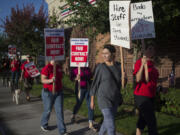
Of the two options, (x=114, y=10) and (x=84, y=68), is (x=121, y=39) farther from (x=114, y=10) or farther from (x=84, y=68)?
(x=84, y=68)

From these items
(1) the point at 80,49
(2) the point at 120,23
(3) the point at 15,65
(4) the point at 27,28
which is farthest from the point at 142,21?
(4) the point at 27,28

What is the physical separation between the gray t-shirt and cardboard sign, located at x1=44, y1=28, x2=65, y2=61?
1.83 m

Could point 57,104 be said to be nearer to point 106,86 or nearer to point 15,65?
point 106,86

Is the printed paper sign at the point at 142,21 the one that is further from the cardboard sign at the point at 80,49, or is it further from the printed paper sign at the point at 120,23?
the cardboard sign at the point at 80,49

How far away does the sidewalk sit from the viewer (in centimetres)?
587

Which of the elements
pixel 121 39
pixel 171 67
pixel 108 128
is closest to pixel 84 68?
pixel 121 39

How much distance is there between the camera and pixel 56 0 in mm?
21891

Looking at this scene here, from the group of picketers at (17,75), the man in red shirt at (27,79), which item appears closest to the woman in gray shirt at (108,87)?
the group of picketers at (17,75)

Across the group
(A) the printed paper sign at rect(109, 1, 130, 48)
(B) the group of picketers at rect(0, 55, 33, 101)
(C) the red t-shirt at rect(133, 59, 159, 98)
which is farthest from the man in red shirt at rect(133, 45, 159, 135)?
(B) the group of picketers at rect(0, 55, 33, 101)

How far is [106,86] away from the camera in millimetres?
4188

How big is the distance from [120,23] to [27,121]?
150 inches

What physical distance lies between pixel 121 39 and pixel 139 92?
1.30m

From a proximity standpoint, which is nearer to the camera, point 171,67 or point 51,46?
point 51,46

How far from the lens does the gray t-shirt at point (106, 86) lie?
13.7 ft
